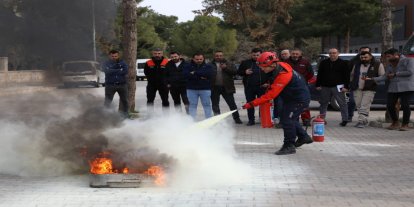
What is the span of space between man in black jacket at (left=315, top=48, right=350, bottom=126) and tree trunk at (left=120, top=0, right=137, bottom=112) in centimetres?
490

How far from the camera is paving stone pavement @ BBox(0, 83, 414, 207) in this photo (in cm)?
604

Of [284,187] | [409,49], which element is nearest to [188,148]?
[284,187]

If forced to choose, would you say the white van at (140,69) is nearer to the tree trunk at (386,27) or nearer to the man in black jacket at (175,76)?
the tree trunk at (386,27)

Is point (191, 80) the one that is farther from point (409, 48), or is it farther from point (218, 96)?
point (409, 48)

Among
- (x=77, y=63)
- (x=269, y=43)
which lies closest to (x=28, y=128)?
(x=77, y=63)

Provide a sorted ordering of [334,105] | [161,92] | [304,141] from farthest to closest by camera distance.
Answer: [334,105], [161,92], [304,141]

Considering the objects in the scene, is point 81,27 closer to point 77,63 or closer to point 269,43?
point 77,63

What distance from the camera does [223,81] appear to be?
1345 centimetres

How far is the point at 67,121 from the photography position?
7664 mm

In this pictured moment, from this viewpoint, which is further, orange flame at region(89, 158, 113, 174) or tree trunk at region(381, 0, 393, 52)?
tree trunk at region(381, 0, 393, 52)

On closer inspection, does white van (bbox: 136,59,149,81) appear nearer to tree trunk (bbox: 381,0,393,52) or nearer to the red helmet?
tree trunk (bbox: 381,0,393,52)

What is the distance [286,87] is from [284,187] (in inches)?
98.3

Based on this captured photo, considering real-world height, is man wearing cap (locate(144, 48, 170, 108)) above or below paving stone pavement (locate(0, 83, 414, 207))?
above

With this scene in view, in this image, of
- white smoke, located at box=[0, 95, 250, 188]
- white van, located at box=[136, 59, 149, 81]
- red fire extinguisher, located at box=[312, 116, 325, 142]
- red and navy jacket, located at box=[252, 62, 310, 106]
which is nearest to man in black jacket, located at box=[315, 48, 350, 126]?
red fire extinguisher, located at box=[312, 116, 325, 142]
